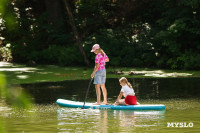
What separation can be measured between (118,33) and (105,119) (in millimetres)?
21101

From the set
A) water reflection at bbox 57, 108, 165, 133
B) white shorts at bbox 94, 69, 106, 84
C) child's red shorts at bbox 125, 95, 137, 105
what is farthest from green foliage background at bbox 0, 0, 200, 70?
water reflection at bbox 57, 108, 165, 133

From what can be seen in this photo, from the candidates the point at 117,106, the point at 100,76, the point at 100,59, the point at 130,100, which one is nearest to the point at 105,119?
the point at 117,106

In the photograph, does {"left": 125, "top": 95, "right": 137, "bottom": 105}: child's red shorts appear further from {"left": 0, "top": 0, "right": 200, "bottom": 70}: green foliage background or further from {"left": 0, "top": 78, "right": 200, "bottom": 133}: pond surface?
{"left": 0, "top": 0, "right": 200, "bottom": 70}: green foliage background

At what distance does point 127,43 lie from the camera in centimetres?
2839

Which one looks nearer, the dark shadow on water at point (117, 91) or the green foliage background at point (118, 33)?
the dark shadow on water at point (117, 91)

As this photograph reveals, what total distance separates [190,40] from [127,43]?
15.7ft

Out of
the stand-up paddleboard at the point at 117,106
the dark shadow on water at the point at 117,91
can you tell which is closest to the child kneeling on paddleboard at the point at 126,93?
the stand-up paddleboard at the point at 117,106

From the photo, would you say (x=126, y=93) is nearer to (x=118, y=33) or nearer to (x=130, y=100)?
(x=130, y=100)

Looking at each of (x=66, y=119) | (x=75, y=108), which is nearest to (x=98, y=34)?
(x=75, y=108)

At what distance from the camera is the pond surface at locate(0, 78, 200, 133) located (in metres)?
7.42

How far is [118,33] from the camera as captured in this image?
96.4 ft

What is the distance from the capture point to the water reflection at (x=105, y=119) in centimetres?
747

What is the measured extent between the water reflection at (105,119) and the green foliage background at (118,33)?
1454 cm

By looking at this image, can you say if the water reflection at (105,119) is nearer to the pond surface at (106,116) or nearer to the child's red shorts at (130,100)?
the pond surface at (106,116)
